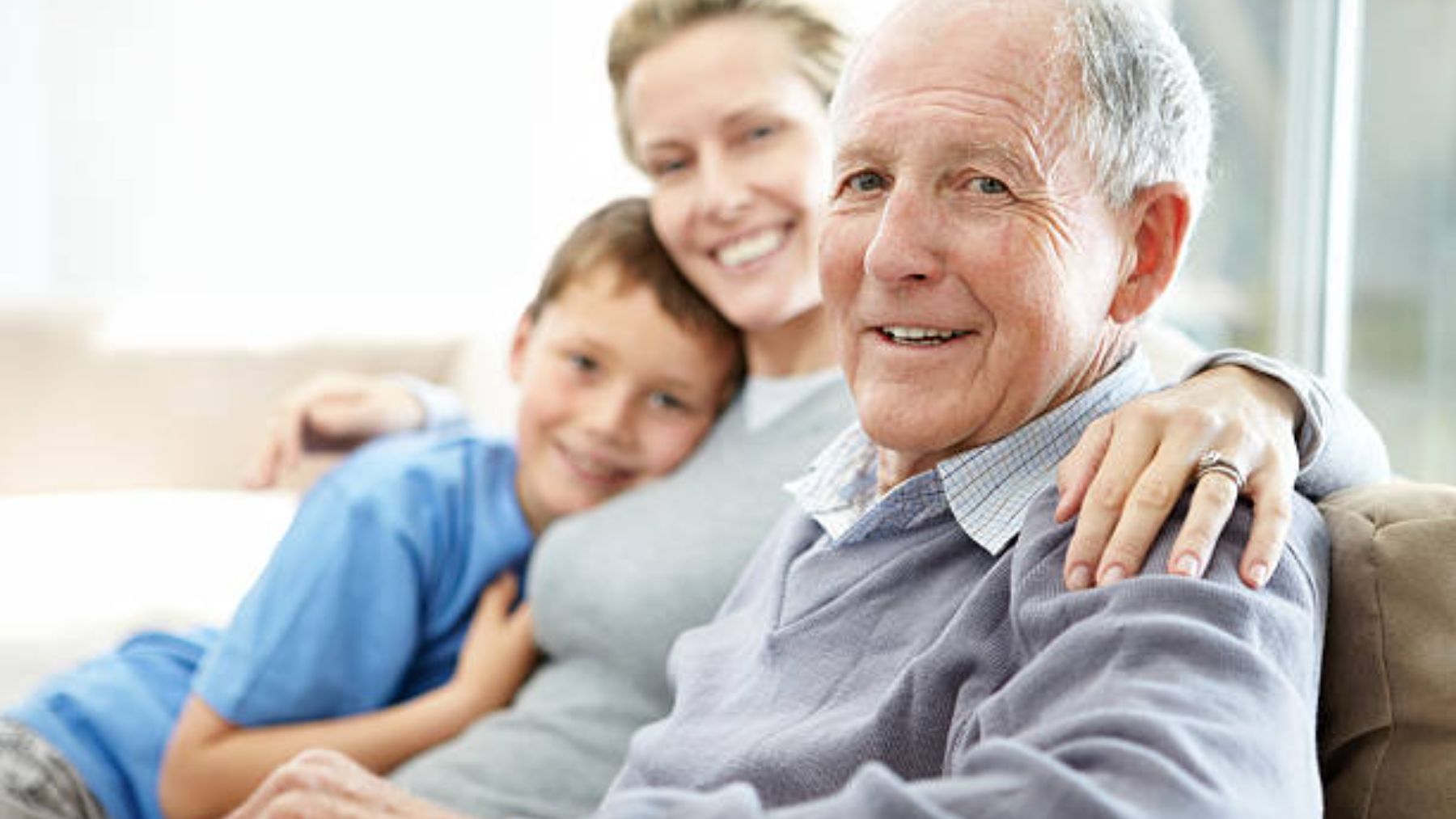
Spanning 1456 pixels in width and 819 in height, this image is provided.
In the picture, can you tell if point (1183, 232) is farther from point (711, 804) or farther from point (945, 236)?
point (711, 804)

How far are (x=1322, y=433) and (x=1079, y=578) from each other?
0.27 metres

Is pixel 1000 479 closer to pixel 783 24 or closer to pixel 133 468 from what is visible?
pixel 783 24

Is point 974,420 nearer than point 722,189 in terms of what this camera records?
Yes

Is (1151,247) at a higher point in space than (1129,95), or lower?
lower

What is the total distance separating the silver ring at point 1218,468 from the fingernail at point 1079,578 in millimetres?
96

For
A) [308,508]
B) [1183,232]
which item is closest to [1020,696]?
[1183,232]

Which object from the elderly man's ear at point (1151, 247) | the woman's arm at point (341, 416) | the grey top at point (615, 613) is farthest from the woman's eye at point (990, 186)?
the woman's arm at point (341, 416)

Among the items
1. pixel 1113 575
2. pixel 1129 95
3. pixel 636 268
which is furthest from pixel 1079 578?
pixel 636 268

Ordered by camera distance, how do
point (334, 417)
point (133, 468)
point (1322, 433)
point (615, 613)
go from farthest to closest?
1. point (133, 468)
2. point (334, 417)
3. point (615, 613)
4. point (1322, 433)

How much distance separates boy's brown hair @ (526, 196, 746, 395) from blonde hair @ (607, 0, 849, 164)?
210mm

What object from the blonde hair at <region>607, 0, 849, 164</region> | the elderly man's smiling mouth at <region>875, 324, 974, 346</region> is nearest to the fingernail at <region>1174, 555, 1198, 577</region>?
the elderly man's smiling mouth at <region>875, 324, 974, 346</region>

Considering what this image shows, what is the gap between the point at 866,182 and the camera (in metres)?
1.19

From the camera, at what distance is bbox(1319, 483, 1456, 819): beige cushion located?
979mm

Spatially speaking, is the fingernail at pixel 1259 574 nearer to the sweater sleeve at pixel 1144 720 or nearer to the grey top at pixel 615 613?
the sweater sleeve at pixel 1144 720
